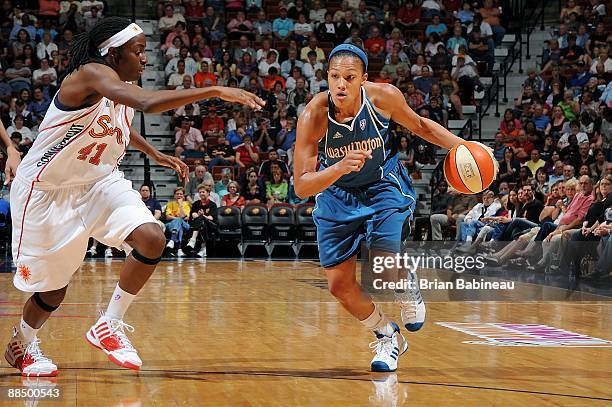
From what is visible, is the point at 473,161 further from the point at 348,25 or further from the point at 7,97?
the point at 348,25

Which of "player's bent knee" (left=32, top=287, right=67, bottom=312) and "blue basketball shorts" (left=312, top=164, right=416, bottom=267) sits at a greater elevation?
"blue basketball shorts" (left=312, top=164, right=416, bottom=267)

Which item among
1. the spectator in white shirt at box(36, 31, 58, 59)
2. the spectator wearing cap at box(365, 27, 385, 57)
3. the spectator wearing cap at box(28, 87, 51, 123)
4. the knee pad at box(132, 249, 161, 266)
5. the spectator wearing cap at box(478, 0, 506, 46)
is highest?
the spectator wearing cap at box(478, 0, 506, 46)

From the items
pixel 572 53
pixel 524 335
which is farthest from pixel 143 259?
pixel 572 53

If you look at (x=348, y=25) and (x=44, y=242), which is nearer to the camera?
(x=44, y=242)

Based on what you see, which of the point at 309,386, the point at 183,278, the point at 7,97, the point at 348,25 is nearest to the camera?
the point at 309,386

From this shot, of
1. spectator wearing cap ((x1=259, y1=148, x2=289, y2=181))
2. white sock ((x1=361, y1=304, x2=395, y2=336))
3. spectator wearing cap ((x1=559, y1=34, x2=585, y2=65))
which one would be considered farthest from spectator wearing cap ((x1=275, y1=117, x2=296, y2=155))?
white sock ((x1=361, y1=304, x2=395, y2=336))

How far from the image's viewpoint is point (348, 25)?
2038cm

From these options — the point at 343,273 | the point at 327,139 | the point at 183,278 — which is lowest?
the point at 183,278

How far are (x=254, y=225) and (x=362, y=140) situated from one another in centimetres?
1060

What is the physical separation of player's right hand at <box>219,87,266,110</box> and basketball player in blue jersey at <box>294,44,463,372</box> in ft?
3.04

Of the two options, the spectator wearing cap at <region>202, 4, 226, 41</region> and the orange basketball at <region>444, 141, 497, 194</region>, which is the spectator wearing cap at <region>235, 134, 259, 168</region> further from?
the orange basketball at <region>444, 141, 497, 194</region>

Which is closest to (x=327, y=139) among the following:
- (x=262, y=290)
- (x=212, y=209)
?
(x=262, y=290)

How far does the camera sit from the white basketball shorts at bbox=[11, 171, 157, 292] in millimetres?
4973

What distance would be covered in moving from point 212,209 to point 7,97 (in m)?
5.03
